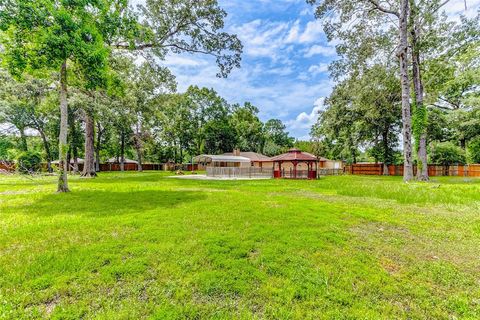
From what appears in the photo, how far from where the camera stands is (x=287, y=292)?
263 centimetres

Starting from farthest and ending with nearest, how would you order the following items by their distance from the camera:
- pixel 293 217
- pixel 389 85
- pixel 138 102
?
pixel 138 102 → pixel 389 85 → pixel 293 217

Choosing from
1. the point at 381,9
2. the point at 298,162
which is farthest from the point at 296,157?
the point at 381,9

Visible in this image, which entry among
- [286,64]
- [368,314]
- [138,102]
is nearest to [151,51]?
[138,102]

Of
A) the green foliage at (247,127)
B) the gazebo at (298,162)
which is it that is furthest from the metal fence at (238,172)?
the green foliage at (247,127)

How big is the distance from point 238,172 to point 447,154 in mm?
22946

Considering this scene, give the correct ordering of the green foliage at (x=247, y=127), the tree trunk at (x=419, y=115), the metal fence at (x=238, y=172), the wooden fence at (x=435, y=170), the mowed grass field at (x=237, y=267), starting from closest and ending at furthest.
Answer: the mowed grass field at (x=237, y=267)
the tree trunk at (x=419, y=115)
the metal fence at (x=238, y=172)
the wooden fence at (x=435, y=170)
the green foliage at (x=247, y=127)

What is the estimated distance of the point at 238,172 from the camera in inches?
925

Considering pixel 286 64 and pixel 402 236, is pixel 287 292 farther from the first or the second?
pixel 286 64

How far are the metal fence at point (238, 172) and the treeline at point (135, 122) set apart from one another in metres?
8.72

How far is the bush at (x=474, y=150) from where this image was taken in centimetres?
2503

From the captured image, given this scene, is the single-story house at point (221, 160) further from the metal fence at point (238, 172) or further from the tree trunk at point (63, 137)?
the tree trunk at point (63, 137)

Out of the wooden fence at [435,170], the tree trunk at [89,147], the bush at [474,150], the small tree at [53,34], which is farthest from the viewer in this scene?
the bush at [474,150]

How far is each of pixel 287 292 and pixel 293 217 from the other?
317 cm

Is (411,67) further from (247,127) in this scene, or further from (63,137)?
(247,127)
